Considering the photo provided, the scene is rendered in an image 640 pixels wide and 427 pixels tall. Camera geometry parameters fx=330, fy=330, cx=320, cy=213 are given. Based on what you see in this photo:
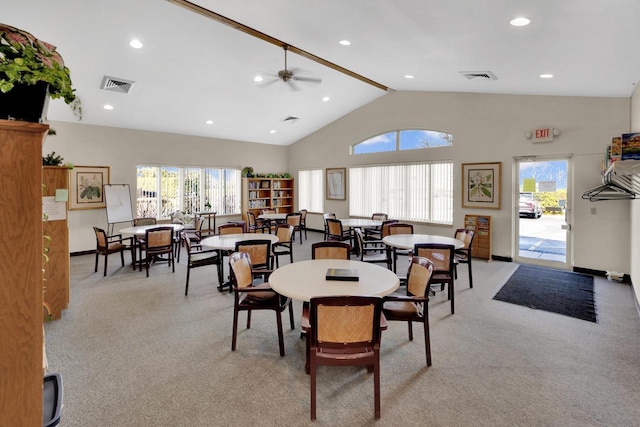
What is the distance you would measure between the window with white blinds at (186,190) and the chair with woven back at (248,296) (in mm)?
6311

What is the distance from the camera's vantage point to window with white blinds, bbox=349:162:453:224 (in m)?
7.57

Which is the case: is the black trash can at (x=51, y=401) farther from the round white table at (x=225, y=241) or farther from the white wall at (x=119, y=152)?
the white wall at (x=119, y=152)

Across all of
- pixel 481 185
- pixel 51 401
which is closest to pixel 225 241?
pixel 51 401

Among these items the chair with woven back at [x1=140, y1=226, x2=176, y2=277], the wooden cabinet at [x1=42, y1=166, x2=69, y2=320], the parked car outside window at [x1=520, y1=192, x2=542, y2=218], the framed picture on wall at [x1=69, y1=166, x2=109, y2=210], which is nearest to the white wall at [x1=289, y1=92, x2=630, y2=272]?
the parked car outside window at [x1=520, y1=192, x2=542, y2=218]

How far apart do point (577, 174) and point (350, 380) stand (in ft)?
18.0

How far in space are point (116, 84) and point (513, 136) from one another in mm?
7416

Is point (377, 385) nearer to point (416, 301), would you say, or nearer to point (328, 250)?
point (416, 301)

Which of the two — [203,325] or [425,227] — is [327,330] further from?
[425,227]

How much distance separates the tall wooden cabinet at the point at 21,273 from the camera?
3.42 ft

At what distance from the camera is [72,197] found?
7.09m

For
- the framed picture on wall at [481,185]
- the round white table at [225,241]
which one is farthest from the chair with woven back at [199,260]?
the framed picture on wall at [481,185]

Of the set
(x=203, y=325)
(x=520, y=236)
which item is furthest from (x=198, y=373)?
(x=520, y=236)

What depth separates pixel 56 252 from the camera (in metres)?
3.88

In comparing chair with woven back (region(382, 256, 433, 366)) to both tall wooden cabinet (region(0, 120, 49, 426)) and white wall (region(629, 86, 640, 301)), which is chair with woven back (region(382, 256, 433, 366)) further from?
white wall (region(629, 86, 640, 301))
